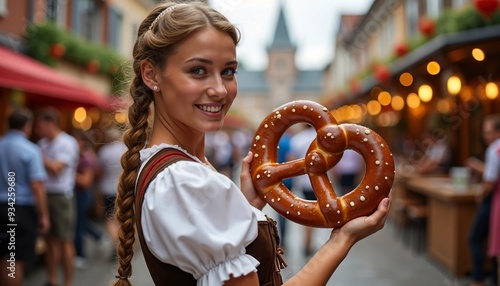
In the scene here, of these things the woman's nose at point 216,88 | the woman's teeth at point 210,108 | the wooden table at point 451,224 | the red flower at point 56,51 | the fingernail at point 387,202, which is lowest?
the wooden table at point 451,224

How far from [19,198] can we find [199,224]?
374 centimetres

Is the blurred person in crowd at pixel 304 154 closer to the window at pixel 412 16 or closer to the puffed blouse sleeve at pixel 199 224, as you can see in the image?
the puffed blouse sleeve at pixel 199 224

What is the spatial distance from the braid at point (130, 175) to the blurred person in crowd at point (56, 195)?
157 inches

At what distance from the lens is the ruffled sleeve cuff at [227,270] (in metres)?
1.18

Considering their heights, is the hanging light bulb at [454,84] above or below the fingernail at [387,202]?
above

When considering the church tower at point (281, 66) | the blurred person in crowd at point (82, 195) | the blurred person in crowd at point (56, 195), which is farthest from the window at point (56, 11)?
the church tower at point (281, 66)

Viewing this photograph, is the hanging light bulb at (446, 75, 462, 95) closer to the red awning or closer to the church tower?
the red awning

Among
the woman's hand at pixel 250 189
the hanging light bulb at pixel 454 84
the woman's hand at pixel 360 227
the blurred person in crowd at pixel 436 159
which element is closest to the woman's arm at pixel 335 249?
the woman's hand at pixel 360 227

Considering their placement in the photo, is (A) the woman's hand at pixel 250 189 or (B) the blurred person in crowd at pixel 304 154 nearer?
(A) the woman's hand at pixel 250 189

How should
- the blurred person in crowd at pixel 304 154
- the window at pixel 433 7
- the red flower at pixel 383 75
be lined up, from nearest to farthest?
the blurred person in crowd at pixel 304 154, the red flower at pixel 383 75, the window at pixel 433 7

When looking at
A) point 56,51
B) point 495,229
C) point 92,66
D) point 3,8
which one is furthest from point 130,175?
point 92,66

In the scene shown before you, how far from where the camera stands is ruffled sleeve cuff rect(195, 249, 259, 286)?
118cm

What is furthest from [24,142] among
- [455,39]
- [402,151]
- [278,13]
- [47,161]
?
[278,13]

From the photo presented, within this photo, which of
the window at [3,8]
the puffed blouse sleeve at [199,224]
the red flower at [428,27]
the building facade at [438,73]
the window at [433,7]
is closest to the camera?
the puffed blouse sleeve at [199,224]
